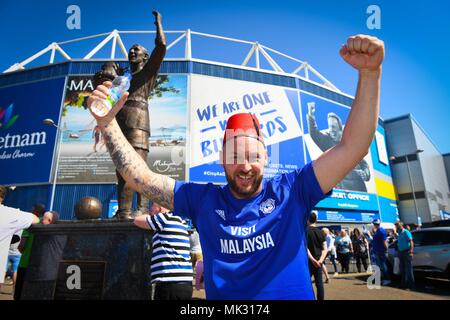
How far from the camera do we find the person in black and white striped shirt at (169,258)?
10.1 ft

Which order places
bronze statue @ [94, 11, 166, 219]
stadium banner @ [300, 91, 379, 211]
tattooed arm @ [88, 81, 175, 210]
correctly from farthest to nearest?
stadium banner @ [300, 91, 379, 211] → bronze statue @ [94, 11, 166, 219] → tattooed arm @ [88, 81, 175, 210]

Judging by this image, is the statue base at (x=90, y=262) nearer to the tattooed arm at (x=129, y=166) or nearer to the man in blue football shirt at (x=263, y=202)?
the tattooed arm at (x=129, y=166)

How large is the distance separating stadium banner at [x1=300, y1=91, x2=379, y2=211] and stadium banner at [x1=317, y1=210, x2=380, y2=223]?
1.44 ft

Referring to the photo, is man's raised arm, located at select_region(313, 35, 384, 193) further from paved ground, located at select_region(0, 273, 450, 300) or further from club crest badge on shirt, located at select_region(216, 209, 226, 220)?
paved ground, located at select_region(0, 273, 450, 300)

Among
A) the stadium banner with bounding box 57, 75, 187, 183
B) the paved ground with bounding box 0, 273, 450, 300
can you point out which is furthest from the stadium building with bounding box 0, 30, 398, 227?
Result: the paved ground with bounding box 0, 273, 450, 300

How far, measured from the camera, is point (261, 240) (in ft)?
4.53

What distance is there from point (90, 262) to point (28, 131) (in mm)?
20241

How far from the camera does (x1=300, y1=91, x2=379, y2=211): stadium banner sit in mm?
23000

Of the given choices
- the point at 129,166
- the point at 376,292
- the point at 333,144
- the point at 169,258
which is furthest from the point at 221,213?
the point at 333,144

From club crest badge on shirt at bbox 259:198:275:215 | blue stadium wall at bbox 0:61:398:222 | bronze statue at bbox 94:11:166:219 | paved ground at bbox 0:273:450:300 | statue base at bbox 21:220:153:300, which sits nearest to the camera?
club crest badge on shirt at bbox 259:198:275:215

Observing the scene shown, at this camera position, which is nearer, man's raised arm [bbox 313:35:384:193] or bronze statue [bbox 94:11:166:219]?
man's raised arm [bbox 313:35:384:193]

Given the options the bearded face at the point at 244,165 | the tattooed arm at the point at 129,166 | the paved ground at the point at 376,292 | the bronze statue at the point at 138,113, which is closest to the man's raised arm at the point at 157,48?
the bronze statue at the point at 138,113

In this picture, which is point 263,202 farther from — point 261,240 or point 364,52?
point 364,52

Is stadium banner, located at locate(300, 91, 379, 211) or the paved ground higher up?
stadium banner, located at locate(300, 91, 379, 211)
